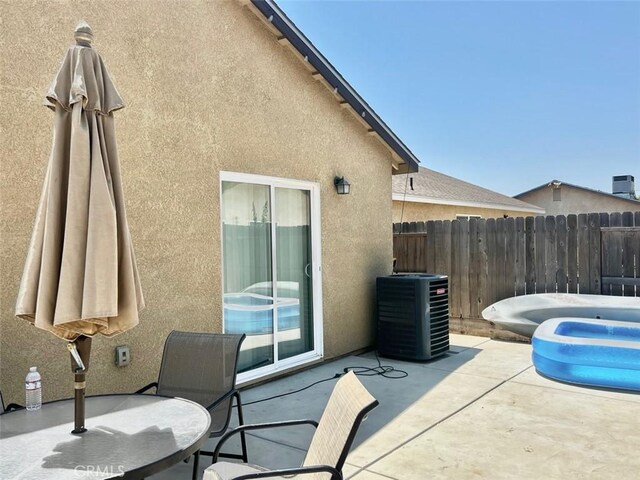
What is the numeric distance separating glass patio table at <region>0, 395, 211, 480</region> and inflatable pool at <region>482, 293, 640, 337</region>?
6.74 meters

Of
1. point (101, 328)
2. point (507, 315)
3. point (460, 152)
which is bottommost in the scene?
point (507, 315)

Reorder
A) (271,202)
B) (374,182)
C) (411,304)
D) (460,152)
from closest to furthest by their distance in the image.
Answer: (271,202), (411,304), (374,182), (460,152)

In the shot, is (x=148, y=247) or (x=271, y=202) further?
(x=271, y=202)

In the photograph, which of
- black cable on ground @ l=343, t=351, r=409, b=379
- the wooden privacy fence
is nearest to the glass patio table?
black cable on ground @ l=343, t=351, r=409, b=379

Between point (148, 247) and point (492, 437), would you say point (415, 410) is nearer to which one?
point (492, 437)

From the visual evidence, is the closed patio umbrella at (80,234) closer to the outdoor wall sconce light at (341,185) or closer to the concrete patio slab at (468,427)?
the concrete patio slab at (468,427)

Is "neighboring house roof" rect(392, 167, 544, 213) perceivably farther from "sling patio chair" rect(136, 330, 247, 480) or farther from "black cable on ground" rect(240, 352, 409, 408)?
"sling patio chair" rect(136, 330, 247, 480)

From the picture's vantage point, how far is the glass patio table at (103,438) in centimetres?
223

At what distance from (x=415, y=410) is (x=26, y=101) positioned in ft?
15.9

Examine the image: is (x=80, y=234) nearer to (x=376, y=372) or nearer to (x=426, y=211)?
(x=376, y=372)

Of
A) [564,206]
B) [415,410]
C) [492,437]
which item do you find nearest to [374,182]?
[415,410]

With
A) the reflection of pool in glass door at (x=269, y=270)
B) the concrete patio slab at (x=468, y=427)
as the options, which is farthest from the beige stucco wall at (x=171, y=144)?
the concrete patio slab at (x=468, y=427)

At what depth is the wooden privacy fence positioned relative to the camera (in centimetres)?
804

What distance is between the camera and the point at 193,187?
17.5ft
